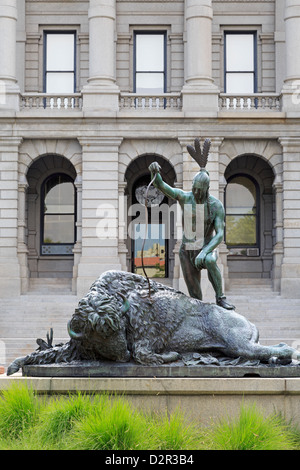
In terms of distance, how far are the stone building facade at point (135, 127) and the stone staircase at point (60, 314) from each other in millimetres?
754

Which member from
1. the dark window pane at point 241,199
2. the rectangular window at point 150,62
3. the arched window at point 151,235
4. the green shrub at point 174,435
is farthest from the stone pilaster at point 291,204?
the green shrub at point 174,435

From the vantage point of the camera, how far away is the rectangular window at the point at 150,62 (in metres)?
33.4

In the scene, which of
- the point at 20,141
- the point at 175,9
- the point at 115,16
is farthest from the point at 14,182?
the point at 175,9

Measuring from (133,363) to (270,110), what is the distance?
2379cm

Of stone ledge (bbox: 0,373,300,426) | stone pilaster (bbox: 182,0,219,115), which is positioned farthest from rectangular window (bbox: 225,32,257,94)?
stone ledge (bbox: 0,373,300,426)

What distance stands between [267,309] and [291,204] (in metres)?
5.24

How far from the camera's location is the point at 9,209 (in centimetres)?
3008

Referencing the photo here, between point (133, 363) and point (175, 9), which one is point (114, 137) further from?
point (133, 363)

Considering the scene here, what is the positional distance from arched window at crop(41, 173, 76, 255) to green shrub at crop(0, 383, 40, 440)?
82.8 feet

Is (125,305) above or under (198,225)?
under

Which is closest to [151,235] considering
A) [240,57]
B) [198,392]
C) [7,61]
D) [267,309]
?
[267,309]

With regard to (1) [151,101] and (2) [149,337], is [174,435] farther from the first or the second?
(1) [151,101]

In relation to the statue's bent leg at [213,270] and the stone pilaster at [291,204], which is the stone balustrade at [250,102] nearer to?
the stone pilaster at [291,204]

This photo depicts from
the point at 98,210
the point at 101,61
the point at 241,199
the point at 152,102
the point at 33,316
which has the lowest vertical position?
the point at 33,316
